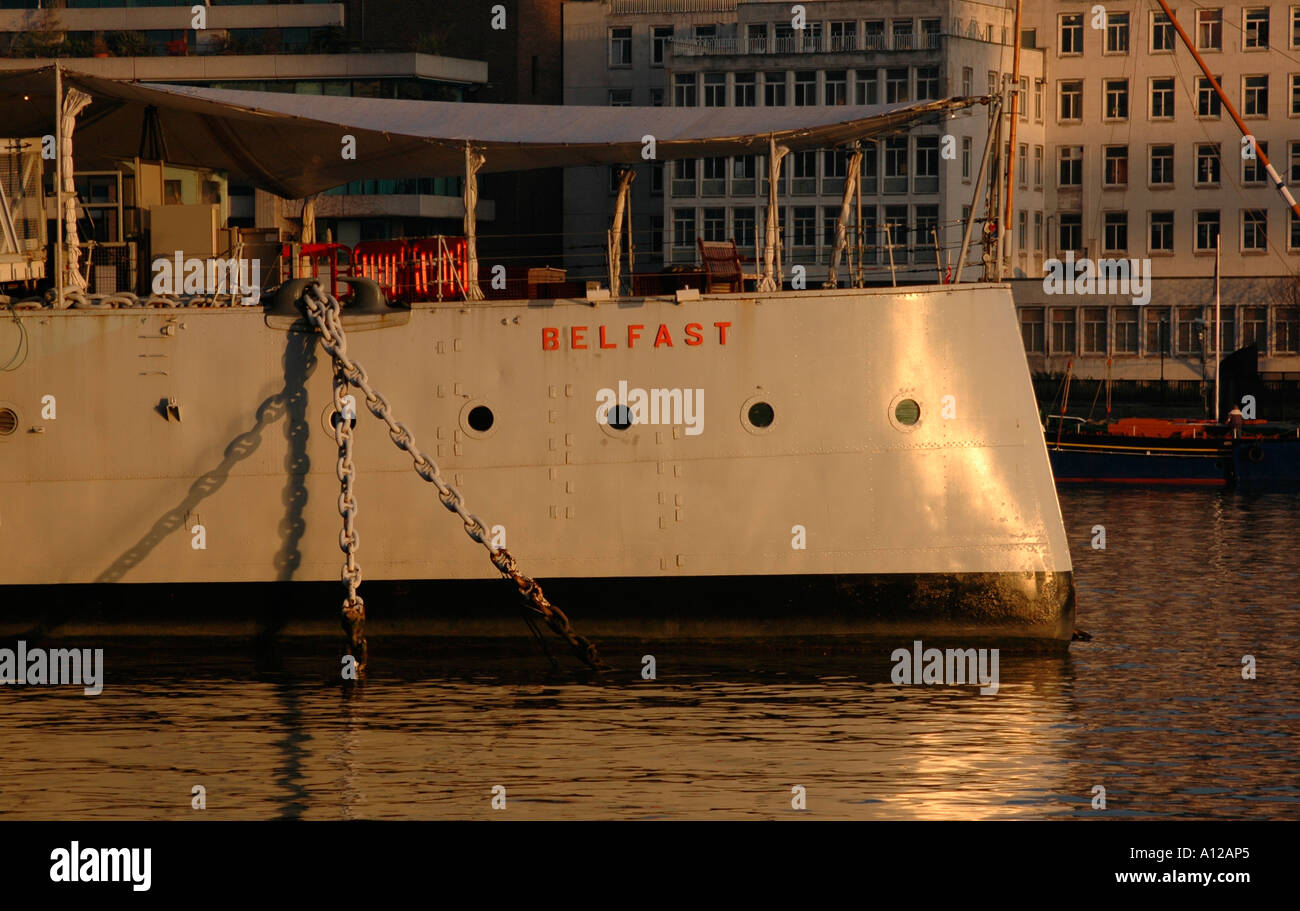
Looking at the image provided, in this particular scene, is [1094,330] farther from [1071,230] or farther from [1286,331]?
[1286,331]

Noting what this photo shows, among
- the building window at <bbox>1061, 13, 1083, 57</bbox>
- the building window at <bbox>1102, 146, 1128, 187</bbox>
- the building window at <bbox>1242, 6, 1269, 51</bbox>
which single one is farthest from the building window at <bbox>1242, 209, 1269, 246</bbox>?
the building window at <bbox>1061, 13, 1083, 57</bbox>

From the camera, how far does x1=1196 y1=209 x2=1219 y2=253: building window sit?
99438mm

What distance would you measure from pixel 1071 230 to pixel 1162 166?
5.89 meters

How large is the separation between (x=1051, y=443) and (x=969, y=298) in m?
43.9

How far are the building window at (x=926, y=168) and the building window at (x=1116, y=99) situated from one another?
15.0 meters

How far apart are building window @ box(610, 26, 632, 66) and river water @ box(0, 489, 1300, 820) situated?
3070 inches

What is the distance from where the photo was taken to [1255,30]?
326 ft

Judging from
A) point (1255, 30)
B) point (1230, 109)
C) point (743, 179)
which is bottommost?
point (1230, 109)

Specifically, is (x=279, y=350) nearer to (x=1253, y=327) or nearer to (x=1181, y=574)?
(x=1181, y=574)

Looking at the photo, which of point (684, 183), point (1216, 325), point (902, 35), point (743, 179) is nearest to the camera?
point (1216, 325)

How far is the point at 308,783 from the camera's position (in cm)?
1875

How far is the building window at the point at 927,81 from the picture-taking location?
92062mm

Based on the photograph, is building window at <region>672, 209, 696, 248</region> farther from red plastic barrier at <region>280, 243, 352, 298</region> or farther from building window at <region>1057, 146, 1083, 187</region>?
red plastic barrier at <region>280, 243, 352, 298</region>

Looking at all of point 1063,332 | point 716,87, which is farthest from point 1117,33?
point 716,87
